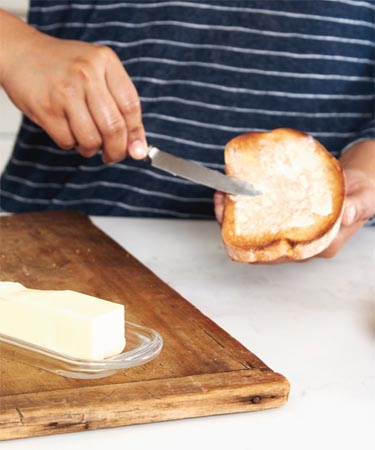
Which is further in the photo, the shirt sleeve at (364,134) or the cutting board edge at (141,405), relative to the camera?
the shirt sleeve at (364,134)

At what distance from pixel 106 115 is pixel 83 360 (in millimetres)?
446

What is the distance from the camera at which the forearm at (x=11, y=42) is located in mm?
1250

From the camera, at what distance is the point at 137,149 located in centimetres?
123

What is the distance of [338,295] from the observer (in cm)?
118

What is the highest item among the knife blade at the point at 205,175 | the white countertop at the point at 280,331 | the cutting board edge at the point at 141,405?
the knife blade at the point at 205,175

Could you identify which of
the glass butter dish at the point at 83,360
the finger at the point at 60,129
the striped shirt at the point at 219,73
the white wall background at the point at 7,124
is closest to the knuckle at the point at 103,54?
the finger at the point at 60,129

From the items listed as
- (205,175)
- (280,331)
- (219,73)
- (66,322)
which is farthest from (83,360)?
(219,73)

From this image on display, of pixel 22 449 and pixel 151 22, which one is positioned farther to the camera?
pixel 151 22

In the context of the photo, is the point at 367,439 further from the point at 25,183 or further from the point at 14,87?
the point at 25,183

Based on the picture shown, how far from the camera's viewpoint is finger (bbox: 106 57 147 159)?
47.5 inches

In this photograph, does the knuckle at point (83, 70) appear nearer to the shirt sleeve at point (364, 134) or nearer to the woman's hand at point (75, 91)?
the woman's hand at point (75, 91)

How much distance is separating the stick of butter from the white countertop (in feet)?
0.34

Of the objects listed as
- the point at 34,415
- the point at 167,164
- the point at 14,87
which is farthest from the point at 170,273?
the point at 34,415

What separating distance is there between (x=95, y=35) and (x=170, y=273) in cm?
53
